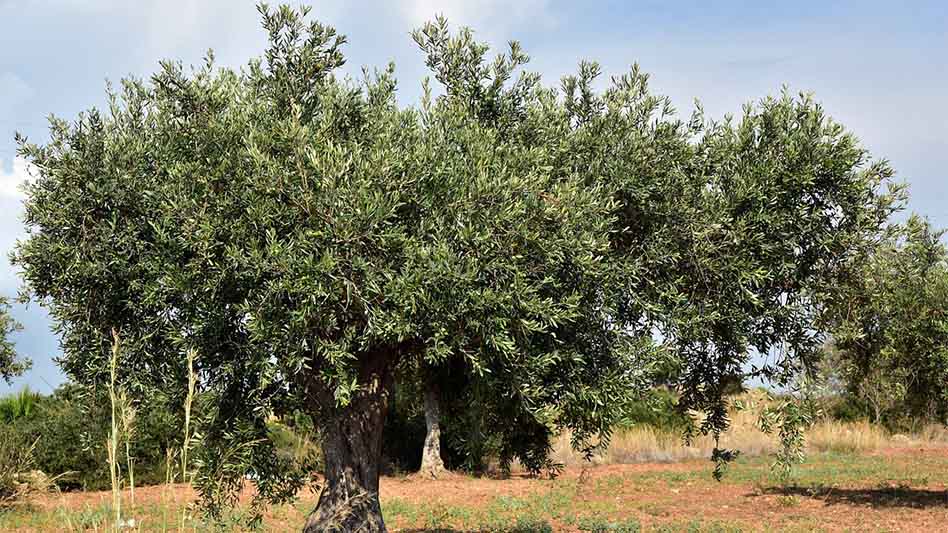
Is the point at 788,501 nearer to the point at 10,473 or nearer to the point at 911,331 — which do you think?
the point at 911,331

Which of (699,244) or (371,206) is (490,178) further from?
(699,244)

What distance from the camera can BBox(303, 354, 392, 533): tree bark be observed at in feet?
42.6

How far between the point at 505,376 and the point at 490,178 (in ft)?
8.23

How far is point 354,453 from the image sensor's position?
1320 centimetres

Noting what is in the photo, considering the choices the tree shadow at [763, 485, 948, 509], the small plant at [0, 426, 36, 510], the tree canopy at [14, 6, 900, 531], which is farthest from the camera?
the tree shadow at [763, 485, 948, 509]

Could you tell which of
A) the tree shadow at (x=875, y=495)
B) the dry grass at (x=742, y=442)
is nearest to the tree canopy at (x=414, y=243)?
the tree shadow at (x=875, y=495)

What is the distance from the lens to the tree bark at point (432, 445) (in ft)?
96.7

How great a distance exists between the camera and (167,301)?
451 inches

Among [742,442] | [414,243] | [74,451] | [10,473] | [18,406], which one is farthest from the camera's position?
[742,442]

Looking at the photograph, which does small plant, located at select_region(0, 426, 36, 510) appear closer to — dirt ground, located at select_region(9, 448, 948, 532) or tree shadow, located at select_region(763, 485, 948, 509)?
dirt ground, located at select_region(9, 448, 948, 532)

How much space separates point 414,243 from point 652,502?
54.5 ft

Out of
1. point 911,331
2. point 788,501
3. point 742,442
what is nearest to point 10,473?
point 788,501

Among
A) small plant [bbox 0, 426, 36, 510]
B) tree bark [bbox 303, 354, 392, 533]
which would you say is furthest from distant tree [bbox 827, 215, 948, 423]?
small plant [bbox 0, 426, 36, 510]

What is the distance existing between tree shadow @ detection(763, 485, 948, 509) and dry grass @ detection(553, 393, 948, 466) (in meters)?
8.49
